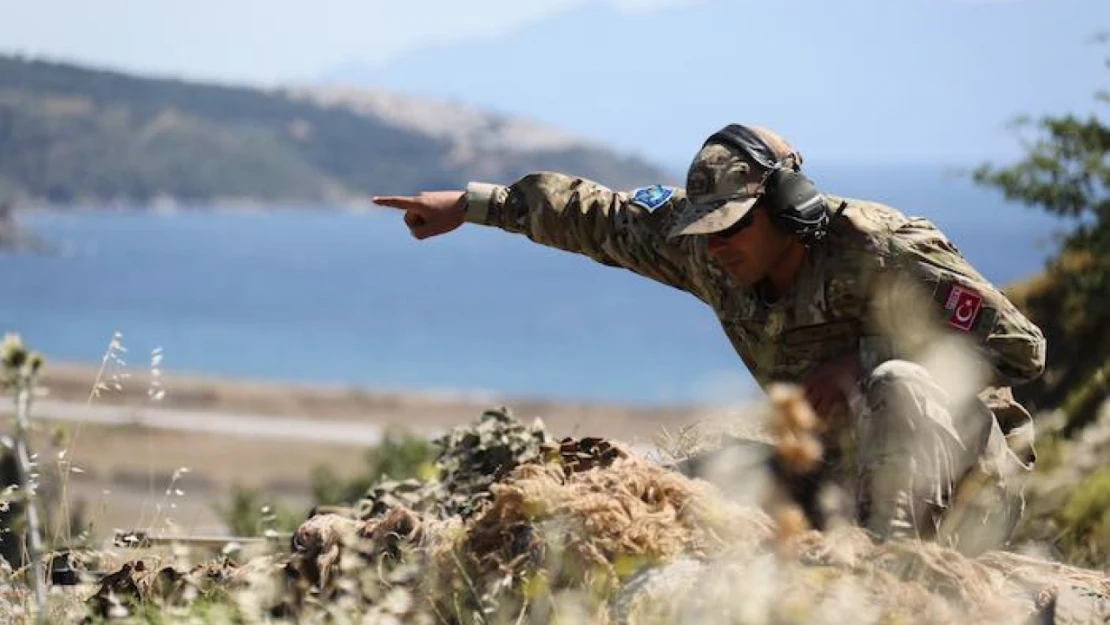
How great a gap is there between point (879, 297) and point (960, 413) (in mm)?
451

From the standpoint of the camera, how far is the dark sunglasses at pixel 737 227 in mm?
5418

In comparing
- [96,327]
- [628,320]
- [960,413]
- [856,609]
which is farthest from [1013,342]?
[628,320]

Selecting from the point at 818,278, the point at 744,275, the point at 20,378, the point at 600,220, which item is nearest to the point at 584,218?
the point at 600,220

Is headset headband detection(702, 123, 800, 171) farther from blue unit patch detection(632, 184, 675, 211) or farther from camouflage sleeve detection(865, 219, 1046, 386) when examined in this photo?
blue unit patch detection(632, 184, 675, 211)

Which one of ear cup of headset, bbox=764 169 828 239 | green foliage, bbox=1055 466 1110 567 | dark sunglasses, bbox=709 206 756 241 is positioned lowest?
green foliage, bbox=1055 466 1110 567

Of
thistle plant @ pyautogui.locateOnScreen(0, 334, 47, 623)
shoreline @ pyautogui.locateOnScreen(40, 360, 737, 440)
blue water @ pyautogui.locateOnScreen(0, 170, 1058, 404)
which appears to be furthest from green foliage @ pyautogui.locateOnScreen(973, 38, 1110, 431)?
blue water @ pyautogui.locateOnScreen(0, 170, 1058, 404)

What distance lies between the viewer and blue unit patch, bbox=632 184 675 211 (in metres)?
6.18

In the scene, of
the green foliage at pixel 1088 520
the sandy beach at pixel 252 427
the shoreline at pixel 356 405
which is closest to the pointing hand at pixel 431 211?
the green foliage at pixel 1088 520

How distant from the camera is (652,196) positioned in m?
6.22

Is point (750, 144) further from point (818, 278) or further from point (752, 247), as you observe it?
point (818, 278)

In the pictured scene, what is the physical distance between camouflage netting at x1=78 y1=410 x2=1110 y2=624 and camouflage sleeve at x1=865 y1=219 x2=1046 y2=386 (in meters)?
0.58

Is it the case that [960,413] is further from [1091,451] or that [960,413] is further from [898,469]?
[1091,451]

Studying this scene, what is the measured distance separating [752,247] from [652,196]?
2.46 feet

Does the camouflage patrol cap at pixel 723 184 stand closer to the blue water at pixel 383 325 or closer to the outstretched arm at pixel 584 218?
the outstretched arm at pixel 584 218
